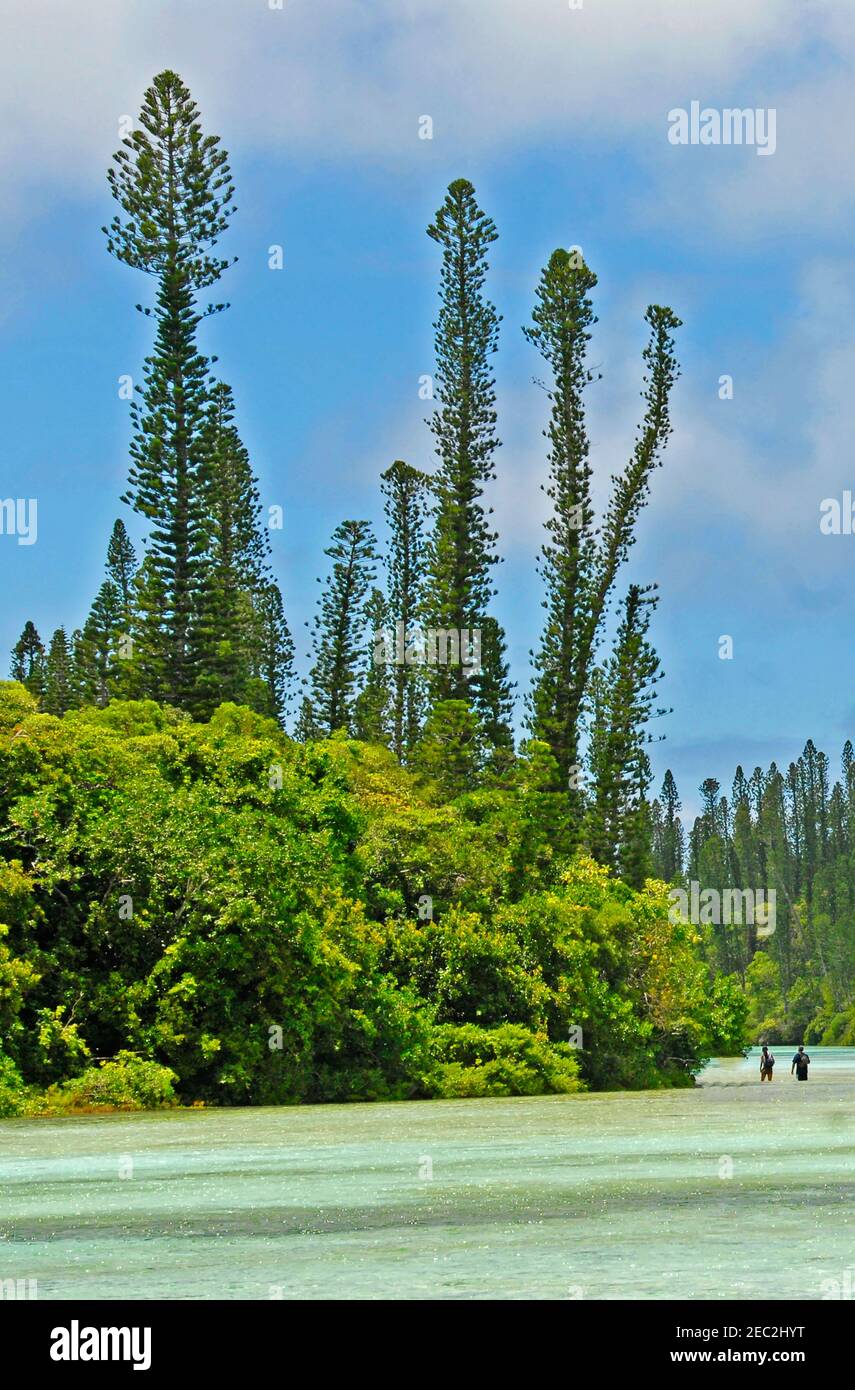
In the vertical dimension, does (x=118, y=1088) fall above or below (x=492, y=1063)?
above

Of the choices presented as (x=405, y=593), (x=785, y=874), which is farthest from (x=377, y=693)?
(x=785, y=874)

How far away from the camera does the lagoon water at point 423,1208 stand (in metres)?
11.2

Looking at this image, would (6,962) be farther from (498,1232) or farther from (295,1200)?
(498,1232)

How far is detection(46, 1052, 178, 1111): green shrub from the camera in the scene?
30016 millimetres

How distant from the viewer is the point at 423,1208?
15.6 metres

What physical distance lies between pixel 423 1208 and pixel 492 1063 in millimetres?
24937

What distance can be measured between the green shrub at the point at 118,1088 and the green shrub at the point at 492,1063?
9.13 m

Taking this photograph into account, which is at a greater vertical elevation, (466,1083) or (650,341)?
(650,341)

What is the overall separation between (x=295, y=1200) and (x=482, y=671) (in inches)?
2075

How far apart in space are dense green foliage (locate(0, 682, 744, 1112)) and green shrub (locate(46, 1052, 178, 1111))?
0.04 metres

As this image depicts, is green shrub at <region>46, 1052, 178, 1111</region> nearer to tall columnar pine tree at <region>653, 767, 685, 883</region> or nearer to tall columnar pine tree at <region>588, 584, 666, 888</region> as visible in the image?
tall columnar pine tree at <region>588, 584, 666, 888</region>

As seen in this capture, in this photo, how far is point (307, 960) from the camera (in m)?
33.4

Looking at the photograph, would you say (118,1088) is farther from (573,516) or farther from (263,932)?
(573,516)
